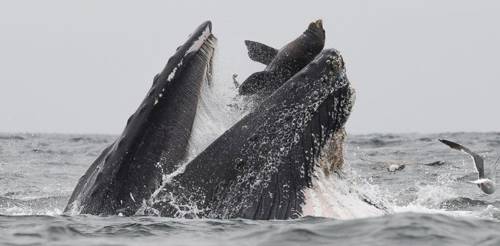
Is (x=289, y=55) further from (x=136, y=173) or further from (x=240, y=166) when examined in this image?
(x=136, y=173)

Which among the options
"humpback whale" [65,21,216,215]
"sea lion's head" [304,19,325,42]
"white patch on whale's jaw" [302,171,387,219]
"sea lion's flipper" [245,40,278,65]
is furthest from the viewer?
"sea lion's flipper" [245,40,278,65]

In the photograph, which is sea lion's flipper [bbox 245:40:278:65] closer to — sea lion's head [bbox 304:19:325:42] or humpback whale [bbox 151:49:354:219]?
sea lion's head [bbox 304:19:325:42]

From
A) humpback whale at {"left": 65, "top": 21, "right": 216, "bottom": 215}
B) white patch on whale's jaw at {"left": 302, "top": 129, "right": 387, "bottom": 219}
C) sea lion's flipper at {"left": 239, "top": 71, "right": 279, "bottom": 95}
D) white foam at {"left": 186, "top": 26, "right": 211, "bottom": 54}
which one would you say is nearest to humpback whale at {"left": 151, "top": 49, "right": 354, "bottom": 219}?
white patch on whale's jaw at {"left": 302, "top": 129, "right": 387, "bottom": 219}

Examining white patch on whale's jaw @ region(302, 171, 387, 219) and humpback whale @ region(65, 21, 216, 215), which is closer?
humpback whale @ region(65, 21, 216, 215)

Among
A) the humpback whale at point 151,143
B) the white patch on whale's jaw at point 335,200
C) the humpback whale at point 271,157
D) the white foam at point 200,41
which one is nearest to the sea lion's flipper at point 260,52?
the white foam at point 200,41

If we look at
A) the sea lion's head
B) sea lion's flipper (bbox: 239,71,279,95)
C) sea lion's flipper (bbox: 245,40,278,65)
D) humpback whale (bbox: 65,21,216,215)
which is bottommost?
humpback whale (bbox: 65,21,216,215)

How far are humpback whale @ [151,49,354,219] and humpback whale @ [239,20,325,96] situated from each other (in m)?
0.21

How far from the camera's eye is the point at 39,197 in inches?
468

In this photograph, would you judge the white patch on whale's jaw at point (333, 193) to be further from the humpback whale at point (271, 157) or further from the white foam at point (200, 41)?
the white foam at point (200, 41)

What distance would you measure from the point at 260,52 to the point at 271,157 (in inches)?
43.3

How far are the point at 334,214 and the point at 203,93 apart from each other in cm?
122

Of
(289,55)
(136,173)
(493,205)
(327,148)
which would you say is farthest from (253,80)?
(493,205)

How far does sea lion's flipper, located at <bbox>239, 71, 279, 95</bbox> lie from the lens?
20.8 ft

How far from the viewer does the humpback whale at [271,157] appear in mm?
5816
